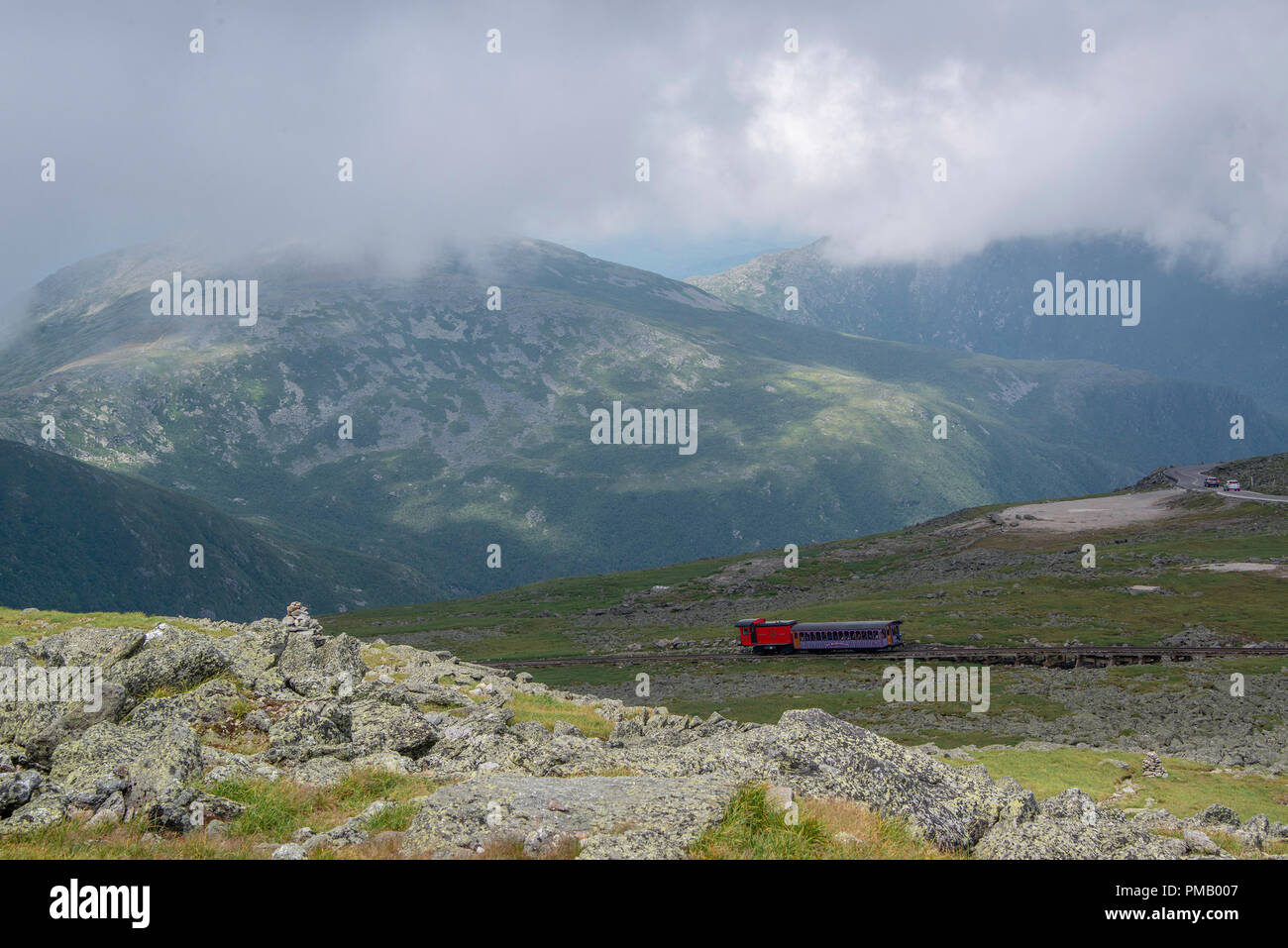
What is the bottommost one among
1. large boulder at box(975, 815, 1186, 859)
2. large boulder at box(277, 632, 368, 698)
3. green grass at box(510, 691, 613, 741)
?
green grass at box(510, 691, 613, 741)

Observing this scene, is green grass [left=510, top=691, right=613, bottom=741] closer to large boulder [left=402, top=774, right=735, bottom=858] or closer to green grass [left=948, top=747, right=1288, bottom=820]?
large boulder [left=402, top=774, right=735, bottom=858]

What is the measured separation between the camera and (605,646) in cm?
13075

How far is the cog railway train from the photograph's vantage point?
10562 cm

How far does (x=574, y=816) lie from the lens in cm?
1475

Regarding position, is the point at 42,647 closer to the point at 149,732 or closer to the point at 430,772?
the point at 149,732

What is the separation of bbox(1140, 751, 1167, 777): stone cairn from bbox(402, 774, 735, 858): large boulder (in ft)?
132

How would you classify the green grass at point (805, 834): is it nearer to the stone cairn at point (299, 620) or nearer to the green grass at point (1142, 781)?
the green grass at point (1142, 781)

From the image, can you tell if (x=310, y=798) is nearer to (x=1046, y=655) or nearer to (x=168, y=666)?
(x=168, y=666)

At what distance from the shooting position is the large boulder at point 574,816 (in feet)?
44.2

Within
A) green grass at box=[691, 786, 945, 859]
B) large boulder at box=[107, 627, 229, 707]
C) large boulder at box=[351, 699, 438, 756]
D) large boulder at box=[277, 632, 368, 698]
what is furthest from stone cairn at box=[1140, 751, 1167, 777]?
large boulder at box=[107, 627, 229, 707]

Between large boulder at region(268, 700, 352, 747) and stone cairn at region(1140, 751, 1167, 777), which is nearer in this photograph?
large boulder at region(268, 700, 352, 747)

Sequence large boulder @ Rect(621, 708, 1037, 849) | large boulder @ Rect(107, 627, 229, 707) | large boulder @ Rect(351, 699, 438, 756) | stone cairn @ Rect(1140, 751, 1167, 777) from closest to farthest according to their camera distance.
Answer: large boulder @ Rect(621, 708, 1037, 849) < large boulder @ Rect(351, 699, 438, 756) < large boulder @ Rect(107, 627, 229, 707) < stone cairn @ Rect(1140, 751, 1167, 777)

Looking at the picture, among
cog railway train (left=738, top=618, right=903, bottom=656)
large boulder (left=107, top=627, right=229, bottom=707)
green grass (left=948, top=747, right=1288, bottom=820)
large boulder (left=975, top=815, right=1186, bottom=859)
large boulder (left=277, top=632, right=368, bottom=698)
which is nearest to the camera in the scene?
large boulder (left=975, top=815, right=1186, bottom=859)

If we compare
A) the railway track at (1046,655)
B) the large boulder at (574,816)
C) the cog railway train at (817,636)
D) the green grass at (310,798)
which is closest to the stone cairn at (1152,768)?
the large boulder at (574,816)
